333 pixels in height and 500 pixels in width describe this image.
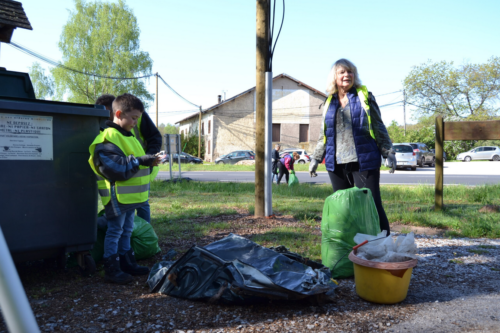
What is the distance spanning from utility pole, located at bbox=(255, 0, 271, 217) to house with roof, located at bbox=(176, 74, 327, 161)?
28846 mm

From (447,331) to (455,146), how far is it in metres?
36.0

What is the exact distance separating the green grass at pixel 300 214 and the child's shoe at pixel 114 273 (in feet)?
4.32

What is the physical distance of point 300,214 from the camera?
5609 millimetres

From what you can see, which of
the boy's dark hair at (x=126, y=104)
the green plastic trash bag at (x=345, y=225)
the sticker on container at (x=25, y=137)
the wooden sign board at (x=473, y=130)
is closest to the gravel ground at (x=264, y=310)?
the green plastic trash bag at (x=345, y=225)

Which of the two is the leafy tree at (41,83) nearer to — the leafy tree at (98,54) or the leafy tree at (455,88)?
the leafy tree at (98,54)

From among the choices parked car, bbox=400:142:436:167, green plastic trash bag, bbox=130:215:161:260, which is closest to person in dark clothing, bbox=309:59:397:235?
green plastic trash bag, bbox=130:215:161:260

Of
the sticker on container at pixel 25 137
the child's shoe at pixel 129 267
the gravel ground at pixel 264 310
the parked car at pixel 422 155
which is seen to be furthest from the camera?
the parked car at pixel 422 155

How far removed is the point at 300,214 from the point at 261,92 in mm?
1876

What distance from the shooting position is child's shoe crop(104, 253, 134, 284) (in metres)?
2.82

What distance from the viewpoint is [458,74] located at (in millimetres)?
36344

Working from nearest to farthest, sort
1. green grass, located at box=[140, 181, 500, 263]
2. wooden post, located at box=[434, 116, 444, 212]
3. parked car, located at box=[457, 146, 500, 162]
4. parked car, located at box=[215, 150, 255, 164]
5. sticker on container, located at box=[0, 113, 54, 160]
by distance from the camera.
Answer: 1. sticker on container, located at box=[0, 113, 54, 160]
2. green grass, located at box=[140, 181, 500, 263]
3. wooden post, located at box=[434, 116, 444, 212]
4. parked car, located at box=[215, 150, 255, 164]
5. parked car, located at box=[457, 146, 500, 162]

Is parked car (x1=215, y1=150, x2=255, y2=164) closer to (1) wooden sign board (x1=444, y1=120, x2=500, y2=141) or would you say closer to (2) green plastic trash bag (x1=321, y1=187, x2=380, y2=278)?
(1) wooden sign board (x1=444, y1=120, x2=500, y2=141)

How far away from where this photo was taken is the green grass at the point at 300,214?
4414 mm

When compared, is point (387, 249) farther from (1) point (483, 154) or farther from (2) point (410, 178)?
(1) point (483, 154)
